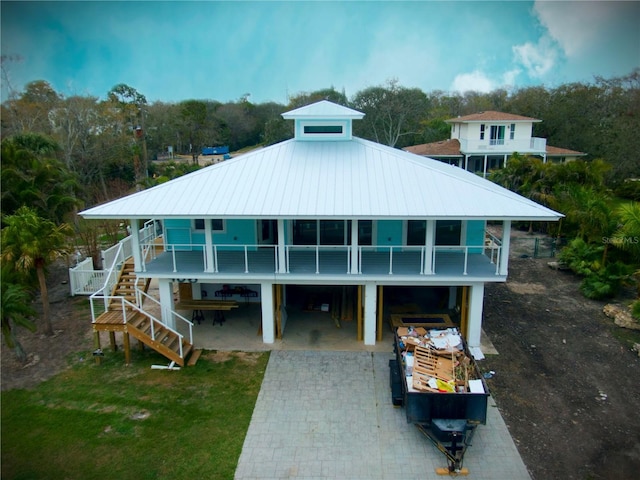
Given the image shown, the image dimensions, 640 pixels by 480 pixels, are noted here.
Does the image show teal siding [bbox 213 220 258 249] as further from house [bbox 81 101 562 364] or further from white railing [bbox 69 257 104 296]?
white railing [bbox 69 257 104 296]

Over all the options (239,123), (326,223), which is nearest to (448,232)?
(326,223)

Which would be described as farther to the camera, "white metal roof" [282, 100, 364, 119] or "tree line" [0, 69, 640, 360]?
"tree line" [0, 69, 640, 360]

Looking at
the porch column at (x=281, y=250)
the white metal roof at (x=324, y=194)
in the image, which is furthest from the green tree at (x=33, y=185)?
the porch column at (x=281, y=250)

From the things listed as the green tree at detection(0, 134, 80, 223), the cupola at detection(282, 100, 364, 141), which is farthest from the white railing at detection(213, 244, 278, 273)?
the green tree at detection(0, 134, 80, 223)

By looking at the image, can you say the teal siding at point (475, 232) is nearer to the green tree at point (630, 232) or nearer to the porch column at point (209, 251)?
the green tree at point (630, 232)

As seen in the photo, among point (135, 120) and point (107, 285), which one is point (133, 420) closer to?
point (107, 285)

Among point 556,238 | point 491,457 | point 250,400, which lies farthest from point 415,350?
point 556,238
